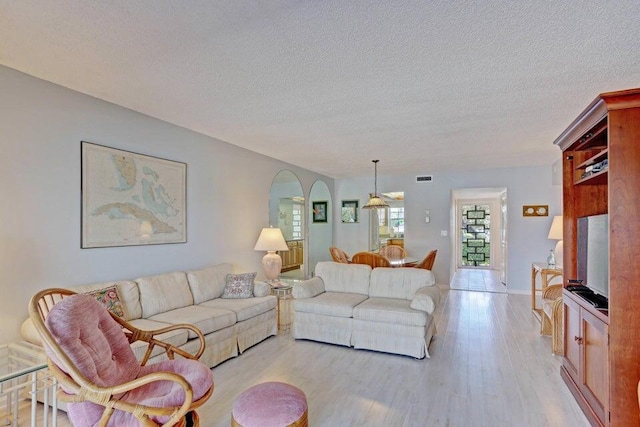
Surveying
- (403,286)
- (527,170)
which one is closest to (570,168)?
(403,286)

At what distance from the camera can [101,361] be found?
172 cm

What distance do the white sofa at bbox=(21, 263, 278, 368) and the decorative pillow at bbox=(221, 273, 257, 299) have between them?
0.07 m

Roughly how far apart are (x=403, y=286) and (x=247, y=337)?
1.78 meters

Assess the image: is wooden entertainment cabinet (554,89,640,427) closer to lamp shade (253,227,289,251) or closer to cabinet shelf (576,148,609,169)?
cabinet shelf (576,148,609,169)

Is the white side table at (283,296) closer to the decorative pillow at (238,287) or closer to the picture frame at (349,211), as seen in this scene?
the decorative pillow at (238,287)

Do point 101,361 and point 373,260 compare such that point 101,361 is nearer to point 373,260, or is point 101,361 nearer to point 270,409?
point 270,409

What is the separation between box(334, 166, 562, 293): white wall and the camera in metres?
6.34

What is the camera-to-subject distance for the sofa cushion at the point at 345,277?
4.10 m

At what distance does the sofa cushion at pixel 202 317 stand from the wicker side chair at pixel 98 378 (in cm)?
108

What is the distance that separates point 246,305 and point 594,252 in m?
3.04

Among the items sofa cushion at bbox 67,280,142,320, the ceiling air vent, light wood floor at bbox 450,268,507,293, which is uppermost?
the ceiling air vent

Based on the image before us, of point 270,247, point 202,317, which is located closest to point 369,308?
point 202,317

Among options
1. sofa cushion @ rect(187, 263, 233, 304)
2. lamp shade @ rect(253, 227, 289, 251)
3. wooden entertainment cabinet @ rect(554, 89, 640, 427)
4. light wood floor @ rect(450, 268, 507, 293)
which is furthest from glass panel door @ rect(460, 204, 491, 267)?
wooden entertainment cabinet @ rect(554, 89, 640, 427)

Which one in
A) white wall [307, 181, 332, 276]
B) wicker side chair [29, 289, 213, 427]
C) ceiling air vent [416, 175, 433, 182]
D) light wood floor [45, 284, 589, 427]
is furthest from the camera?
white wall [307, 181, 332, 276]
